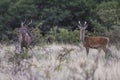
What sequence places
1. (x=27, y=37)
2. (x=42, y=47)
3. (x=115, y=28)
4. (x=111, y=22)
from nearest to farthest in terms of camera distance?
(x=27, y=37) → (x=42, y=47) → (x=115, y=28) → (x=111, y=22)

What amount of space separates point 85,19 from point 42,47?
1718 cm

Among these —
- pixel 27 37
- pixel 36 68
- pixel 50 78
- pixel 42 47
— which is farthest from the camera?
pixel 42 47

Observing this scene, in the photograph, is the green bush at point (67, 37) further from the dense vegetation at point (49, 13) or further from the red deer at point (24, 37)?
the red deer at point (24, 37)

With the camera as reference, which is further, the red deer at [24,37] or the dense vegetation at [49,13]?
the dense vegetation at [49,13]

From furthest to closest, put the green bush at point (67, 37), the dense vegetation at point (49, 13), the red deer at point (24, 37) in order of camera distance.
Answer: the dense vegetation at point (49, 13)
the green bush at point (67, 37)
the red deer at point (24, 37)

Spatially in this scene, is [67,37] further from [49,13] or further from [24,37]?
[24,37]

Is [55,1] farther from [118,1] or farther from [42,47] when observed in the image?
[42,47]

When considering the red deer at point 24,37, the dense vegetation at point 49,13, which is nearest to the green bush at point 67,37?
the dense vegetation at point 49,13

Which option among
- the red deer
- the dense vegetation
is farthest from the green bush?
the red deer

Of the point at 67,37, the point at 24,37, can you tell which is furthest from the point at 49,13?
the point at 24,37

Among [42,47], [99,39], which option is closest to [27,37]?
[42,47]

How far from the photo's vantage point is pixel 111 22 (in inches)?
930

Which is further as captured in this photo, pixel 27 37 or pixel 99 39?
pixel 99 39

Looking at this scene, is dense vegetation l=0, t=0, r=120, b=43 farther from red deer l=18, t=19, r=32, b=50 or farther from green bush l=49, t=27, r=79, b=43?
red deer l=18, t=19, r=32, b=50
